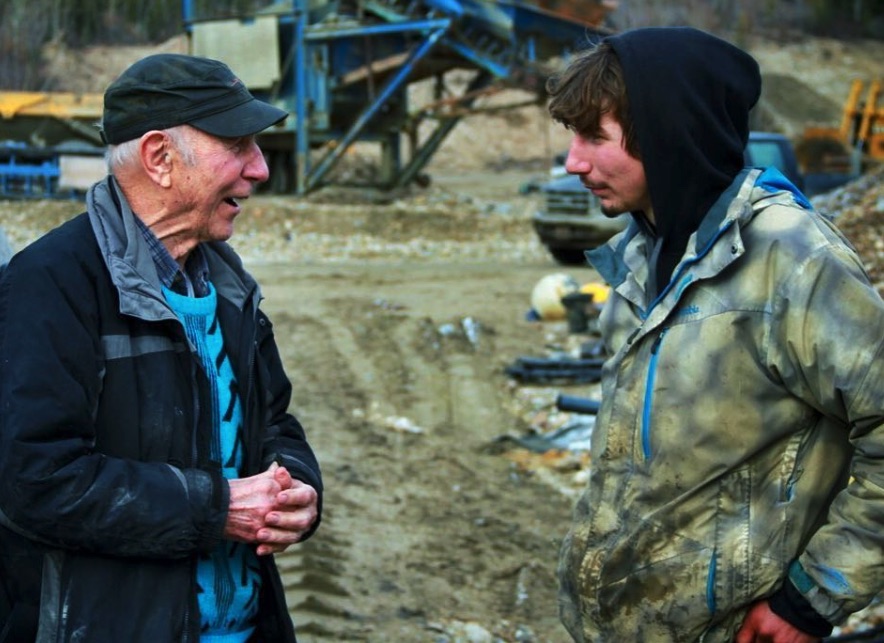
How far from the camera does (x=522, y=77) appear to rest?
21719mm

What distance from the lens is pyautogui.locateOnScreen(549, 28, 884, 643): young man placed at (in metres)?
2.52

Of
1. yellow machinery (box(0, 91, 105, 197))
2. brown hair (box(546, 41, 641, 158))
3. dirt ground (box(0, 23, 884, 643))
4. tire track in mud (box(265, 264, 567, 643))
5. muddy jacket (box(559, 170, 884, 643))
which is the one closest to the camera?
muddy jacket (box(559, 170, 884, 643))

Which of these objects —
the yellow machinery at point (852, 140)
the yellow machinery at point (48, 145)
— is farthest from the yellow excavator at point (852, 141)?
the yellow machinery at point (48, 145)

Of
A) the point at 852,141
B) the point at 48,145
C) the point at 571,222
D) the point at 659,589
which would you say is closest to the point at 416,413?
the point at 659,589

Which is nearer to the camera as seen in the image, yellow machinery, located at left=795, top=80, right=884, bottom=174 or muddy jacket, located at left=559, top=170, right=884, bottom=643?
muddy jacket, located at left=559, top=170, right=884, bottom=643

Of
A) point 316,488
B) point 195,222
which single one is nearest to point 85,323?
point 195,222

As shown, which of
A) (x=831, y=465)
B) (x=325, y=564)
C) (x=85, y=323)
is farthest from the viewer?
(x=325, y=564)

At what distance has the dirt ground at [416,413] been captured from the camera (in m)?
6.00

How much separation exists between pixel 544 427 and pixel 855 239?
4.33 m

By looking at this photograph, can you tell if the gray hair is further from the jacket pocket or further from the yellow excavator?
the yellow excavator

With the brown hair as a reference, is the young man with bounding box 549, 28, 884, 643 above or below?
below

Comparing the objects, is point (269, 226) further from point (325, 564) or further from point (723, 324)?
point (723, 324)

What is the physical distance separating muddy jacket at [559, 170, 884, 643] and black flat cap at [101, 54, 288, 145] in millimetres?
1037

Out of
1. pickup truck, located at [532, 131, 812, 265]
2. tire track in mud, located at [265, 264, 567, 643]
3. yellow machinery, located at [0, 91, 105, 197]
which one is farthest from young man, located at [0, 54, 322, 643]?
yellow machinery, located at [0, 91, 105, 197]
